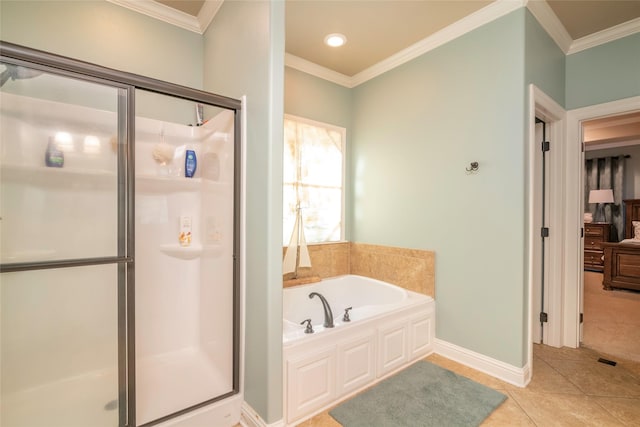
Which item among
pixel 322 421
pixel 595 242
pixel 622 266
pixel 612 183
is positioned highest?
pixel 612 183

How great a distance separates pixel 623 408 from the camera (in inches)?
73.9

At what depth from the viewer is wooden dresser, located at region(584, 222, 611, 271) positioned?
6.13 metres

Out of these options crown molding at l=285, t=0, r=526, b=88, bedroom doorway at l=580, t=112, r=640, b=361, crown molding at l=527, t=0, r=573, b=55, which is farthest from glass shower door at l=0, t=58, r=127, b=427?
bedroom doorway at l=580, t=112, r=640, b=361

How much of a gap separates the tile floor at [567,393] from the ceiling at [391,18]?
270 centimetres

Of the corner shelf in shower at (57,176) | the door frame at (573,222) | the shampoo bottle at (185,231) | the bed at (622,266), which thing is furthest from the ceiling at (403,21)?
the bed at (622,266)

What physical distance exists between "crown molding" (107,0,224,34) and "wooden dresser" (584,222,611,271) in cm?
777

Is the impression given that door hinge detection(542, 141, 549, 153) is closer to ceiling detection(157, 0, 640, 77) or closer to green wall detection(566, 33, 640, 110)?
green wall detection(566, 33, 640, 110)

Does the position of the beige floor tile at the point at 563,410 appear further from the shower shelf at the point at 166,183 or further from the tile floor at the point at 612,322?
the shower shelf at the point at 166,183

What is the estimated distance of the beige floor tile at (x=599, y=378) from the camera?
205 cm

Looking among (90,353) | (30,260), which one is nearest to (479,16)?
(30,260)

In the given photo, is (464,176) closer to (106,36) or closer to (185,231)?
(185,231)

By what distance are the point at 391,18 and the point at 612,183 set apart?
22.5 ft

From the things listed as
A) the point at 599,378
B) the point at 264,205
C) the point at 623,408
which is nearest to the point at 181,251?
the point at 264,205

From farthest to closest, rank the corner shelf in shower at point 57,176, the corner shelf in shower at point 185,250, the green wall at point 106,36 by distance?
the corner shelf in shower at point 185,250 < the green wall at point 106,36 < the corner shelf in shower at point 57,176
